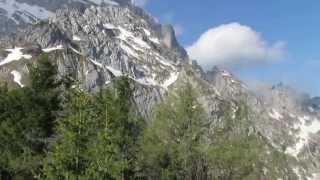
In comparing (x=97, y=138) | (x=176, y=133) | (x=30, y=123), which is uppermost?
(x=30, y=123)

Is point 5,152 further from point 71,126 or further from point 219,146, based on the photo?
point 219,146

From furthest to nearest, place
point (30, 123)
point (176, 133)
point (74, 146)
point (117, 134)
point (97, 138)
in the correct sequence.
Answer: point (176, 133) → point (30, 123) → point (117, 134) → point (97, 138) → point (74, 146)

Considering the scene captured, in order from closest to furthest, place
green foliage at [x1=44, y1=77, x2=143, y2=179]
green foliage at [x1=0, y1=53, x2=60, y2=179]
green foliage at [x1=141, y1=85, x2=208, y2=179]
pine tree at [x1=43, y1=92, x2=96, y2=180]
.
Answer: pine tree at [x1=43, y1=92, x2=96, y2=180]
green foliage at [x1=44, y1=77, x2=143, y2=179]
green foliage at [x1=0, y1=53, x2=60, y2=179]
green foliage at [x1=141, y1=85, x2=208, y2=179]

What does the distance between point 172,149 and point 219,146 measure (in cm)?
567

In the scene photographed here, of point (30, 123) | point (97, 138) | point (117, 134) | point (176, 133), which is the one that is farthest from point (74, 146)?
point (176, 133)

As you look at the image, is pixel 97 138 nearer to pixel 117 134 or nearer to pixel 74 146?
pixel 117 134

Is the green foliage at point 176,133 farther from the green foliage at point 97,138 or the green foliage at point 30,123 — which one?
the green foliage at point 30,123

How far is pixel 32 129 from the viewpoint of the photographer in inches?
2307

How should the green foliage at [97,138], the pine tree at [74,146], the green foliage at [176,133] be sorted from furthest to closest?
the green foliage at [176,133] < the green foliage at [97,138] < the pine tree at [74,146]

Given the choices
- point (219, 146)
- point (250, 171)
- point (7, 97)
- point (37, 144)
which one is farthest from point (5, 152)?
point (250, 171)

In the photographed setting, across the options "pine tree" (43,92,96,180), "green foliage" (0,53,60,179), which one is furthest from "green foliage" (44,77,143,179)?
"green foliage" (0,53,60,179)

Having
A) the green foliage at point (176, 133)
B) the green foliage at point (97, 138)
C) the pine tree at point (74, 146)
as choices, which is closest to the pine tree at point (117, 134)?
the green foliage at point (97, 138)

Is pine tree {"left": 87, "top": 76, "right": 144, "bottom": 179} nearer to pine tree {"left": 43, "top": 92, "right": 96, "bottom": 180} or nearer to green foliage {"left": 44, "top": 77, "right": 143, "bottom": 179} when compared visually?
green foliage {"left": 44, "top": 77, "right": 143, "bottom": 179}

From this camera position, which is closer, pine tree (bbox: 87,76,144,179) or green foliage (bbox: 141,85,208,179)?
pine tree (bbox: 87,76,144,179)
